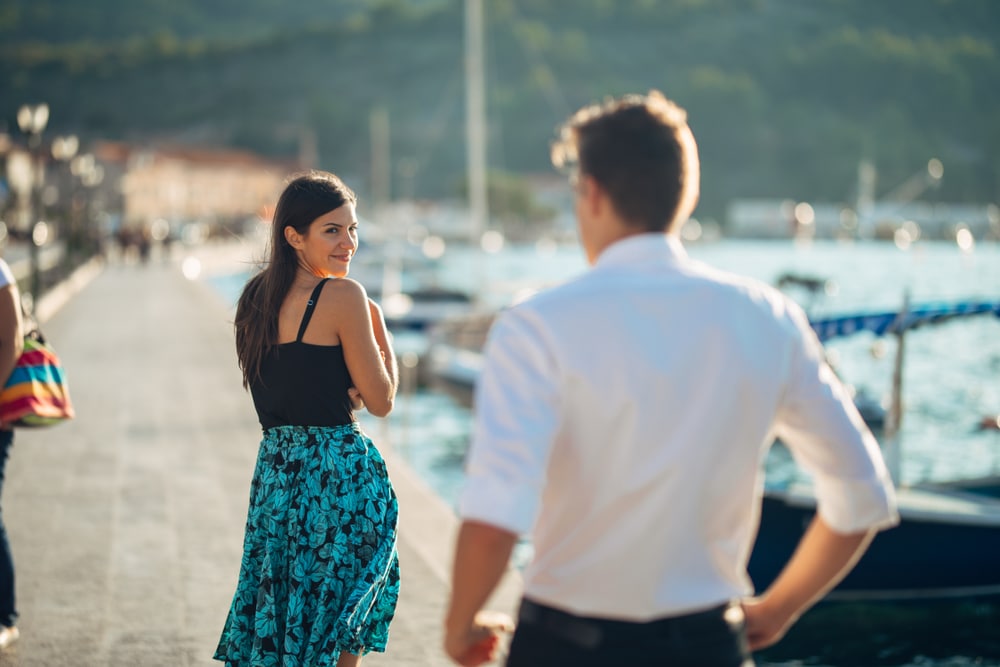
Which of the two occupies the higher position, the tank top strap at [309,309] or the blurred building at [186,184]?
the blurred building at [186,184]

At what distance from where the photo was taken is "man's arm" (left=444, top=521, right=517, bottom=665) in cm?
186

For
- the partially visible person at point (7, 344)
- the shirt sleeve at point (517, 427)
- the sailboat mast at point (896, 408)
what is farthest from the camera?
the sailboat mast at point (896, 408)

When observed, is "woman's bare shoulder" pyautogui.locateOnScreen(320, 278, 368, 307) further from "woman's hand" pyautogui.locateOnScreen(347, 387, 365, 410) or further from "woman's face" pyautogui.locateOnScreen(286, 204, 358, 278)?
"woman's hand" pyautogui.locateOnScreen(347, 387, 365, 410)

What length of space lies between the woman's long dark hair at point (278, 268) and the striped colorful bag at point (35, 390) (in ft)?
4.59

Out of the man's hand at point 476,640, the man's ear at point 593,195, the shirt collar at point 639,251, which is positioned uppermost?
the man's ear at point 593,195

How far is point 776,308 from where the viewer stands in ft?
6.51

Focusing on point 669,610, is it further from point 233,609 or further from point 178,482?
point 178,482

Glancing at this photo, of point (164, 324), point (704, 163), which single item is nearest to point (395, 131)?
point (704, 163)

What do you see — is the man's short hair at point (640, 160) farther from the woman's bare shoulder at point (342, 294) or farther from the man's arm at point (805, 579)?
the woman's bare shoulder at point (342, 294)

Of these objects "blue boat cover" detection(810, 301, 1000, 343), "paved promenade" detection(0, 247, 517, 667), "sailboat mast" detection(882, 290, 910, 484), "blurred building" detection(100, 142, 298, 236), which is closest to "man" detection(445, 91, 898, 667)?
"paved promenade" detection(0, 247, 517, 667)

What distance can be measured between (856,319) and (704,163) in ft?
597

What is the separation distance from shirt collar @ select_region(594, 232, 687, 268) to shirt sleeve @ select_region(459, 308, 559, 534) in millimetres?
182

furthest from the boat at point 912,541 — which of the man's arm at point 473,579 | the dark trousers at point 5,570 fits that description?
the man's arm at point 473,579

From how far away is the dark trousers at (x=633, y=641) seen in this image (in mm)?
1951
